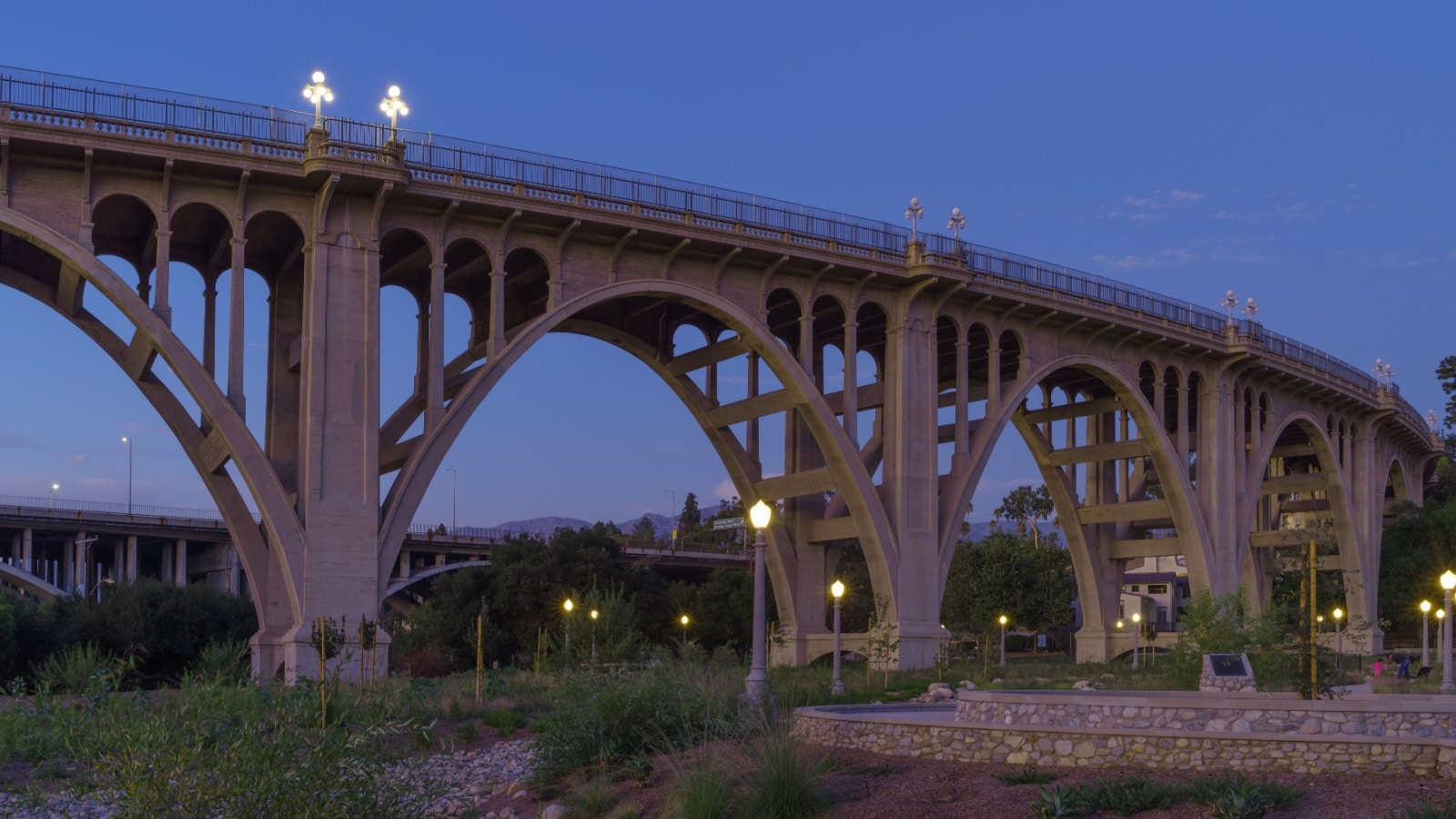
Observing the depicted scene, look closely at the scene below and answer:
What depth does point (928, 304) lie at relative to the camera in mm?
42375

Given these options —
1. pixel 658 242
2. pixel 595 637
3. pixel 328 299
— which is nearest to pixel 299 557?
pixel 328 299

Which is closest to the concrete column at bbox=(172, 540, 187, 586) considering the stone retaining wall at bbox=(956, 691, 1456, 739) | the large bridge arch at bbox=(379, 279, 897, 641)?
the large bridge arch at bbox=(379, 279, 897, 641)

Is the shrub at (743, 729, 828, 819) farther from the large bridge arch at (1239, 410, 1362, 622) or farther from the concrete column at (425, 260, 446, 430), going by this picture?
the large bridge arch at (1239, 410, 1362, 622)

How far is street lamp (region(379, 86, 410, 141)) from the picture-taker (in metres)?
31.6

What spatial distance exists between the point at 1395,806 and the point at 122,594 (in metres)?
42.2

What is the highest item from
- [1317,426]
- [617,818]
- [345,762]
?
[1317,426]

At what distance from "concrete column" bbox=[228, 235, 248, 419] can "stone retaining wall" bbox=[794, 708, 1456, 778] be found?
54.8 ft

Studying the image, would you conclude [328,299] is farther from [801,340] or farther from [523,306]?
[801,340]

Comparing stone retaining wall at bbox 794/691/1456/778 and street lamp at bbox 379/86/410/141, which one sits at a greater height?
street lamp at bbox 379/86/410/141

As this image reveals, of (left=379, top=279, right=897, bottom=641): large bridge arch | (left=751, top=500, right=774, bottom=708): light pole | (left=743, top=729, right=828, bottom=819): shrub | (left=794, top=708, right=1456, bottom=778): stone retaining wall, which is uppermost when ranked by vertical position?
(left=379, top=279, right=897, bottom=641): large bridge arch

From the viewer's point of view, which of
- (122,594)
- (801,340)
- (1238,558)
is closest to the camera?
(801,340)

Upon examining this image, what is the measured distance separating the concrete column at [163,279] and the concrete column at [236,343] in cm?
121

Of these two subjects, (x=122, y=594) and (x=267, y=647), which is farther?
(x=122, y=594)

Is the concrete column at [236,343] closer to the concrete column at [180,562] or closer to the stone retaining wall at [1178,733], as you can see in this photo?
the stone retaining wall at [1178,733]
